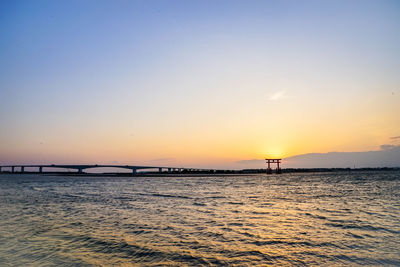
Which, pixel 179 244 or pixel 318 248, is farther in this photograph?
pixel 179 244

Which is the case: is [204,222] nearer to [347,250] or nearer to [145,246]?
[145,246]

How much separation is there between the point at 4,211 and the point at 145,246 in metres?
14.4

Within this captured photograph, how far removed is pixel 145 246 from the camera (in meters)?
10.0

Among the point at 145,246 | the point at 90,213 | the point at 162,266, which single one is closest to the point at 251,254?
the point at 162,266

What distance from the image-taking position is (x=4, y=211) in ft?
60.4

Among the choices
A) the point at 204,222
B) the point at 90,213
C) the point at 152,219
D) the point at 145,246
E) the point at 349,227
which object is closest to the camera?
the point at 145,246

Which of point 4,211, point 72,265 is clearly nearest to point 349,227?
point 72,265

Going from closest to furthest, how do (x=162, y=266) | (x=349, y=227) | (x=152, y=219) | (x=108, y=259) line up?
(x=162, y=266) → (x=108, y=259) → (x=349, y=227) → (x=152, y=219)

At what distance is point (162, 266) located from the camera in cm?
790

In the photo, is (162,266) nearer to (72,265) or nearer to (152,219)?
(72,265)

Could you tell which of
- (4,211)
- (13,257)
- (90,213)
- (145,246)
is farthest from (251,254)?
(4,211)

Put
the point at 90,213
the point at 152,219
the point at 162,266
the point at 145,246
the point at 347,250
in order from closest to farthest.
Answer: the point at 162,266 → the point at 347,250 → the point at 145,246 → the point at 152,219 → the point at 90,213

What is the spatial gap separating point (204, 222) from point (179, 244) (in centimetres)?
435

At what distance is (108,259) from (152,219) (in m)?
7.01
